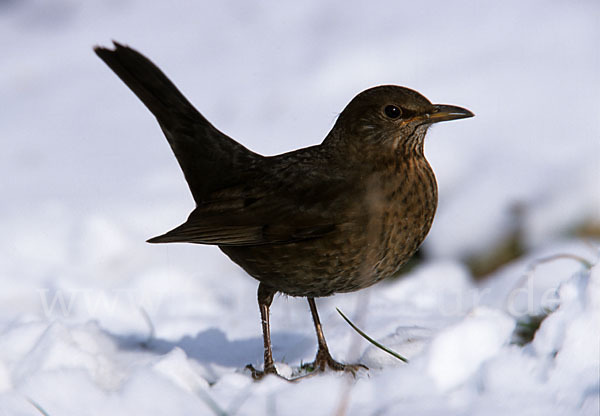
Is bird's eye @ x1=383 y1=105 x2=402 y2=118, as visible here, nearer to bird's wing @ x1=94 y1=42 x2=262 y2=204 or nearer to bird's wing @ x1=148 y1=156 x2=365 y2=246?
bird's wing @ x1=148 y1=156 x2=365 y2=246

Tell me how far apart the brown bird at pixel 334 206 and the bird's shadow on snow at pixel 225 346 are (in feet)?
1.07

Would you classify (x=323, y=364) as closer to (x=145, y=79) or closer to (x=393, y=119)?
(x=393, y=119)

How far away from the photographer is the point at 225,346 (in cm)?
408

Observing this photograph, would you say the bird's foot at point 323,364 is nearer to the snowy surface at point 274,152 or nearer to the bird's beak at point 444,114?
the snowy surface at point 274,152

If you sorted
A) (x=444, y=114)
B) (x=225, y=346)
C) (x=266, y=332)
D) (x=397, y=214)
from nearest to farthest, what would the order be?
(x=397, y=214), (x=444, y=114), (x=266, y=332), (x=225, y=346)

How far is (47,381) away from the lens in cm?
260

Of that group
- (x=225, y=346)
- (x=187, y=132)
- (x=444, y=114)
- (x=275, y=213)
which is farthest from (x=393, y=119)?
(x=225, y=346)

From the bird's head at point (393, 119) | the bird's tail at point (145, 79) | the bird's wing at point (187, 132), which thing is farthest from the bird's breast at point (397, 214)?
the bird's tail at point (145, 79)

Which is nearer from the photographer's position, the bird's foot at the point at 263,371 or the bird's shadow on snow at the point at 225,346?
the bird's foot at the point at 263,371

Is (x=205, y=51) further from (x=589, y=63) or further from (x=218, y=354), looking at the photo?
(x=218, y=354)

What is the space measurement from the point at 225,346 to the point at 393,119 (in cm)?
146

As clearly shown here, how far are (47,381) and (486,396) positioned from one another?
1364 mm

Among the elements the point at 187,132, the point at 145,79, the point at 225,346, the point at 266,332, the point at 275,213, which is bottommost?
the point at 225,346

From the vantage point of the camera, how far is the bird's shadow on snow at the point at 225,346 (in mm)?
3881
